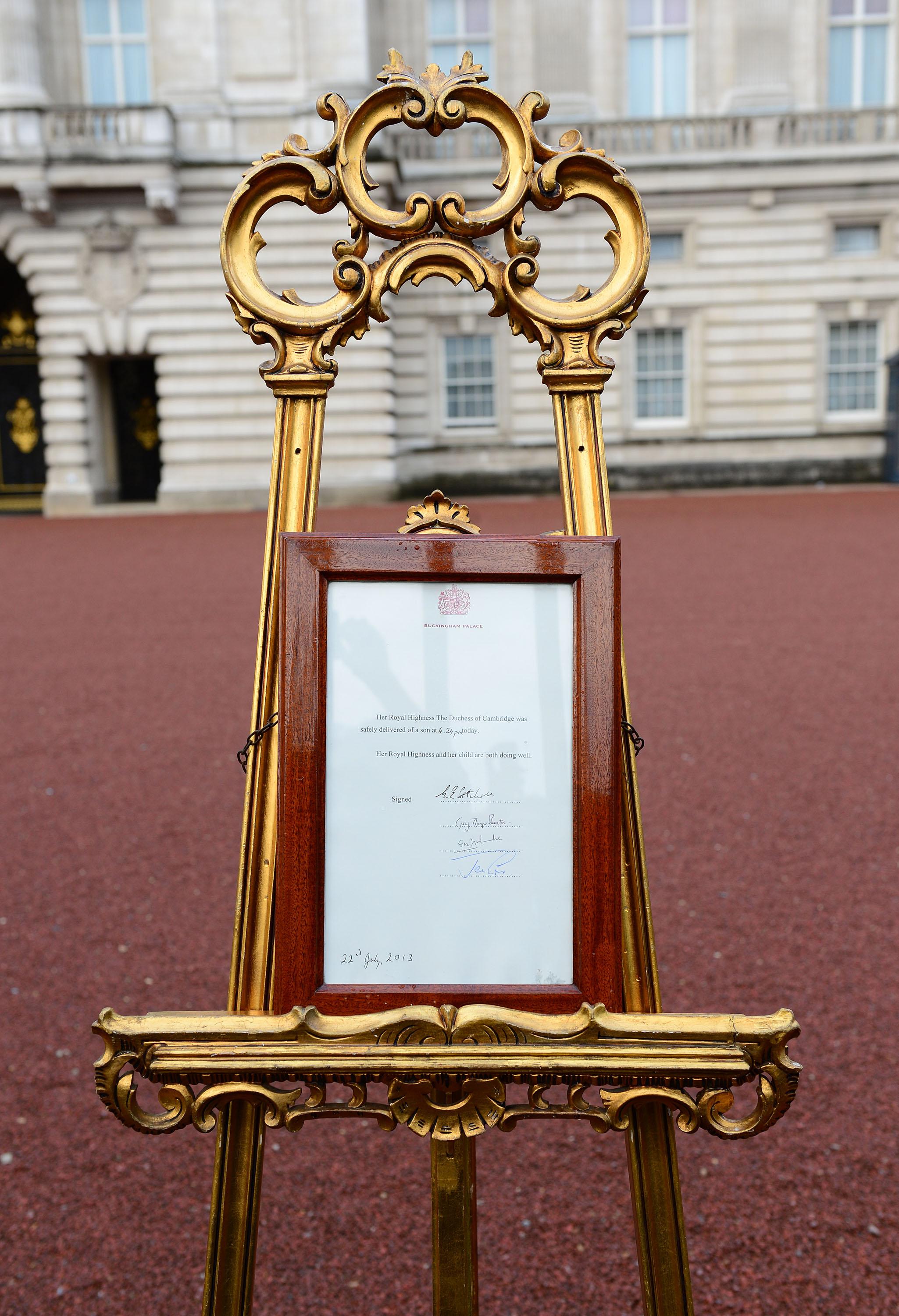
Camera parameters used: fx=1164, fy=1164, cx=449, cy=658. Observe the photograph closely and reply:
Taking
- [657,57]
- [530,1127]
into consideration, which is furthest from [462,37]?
[530,1127]

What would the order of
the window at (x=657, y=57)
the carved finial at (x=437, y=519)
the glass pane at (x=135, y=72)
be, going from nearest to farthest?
the carved finial at (x=437, y=519) → the glass pane at (x=135, y=72) → the window at (x=657, y=57)

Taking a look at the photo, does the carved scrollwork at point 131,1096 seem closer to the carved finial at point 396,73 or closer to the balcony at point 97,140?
the carved finial at point 396,73

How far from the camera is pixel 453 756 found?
1277 millimetres

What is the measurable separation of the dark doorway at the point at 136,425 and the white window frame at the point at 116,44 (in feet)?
13.4

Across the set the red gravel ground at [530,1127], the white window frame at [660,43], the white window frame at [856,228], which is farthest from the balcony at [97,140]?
the red gravel ground at [530,1127]

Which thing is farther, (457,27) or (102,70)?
(457,27)

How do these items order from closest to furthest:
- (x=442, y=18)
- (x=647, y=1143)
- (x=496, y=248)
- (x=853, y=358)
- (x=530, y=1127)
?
(x=647, y=1143) → (x=530, y=1127) → (x=496, y=248) → (x=442, y=18) → (x=853, y=358)

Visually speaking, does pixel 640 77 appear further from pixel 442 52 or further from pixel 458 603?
pixel 458 603

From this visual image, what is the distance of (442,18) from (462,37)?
1.63ft

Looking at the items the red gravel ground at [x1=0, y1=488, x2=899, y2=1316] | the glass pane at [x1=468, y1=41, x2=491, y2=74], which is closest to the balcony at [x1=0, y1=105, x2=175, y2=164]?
the glass pane at [x1=468, y1=41, x2=491, y2=74]

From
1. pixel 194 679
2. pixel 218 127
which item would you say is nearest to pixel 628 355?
pixel 218 127

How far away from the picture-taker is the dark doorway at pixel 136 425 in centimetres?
1967

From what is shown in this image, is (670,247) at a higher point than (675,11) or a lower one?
lower

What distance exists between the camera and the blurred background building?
17578 mm
